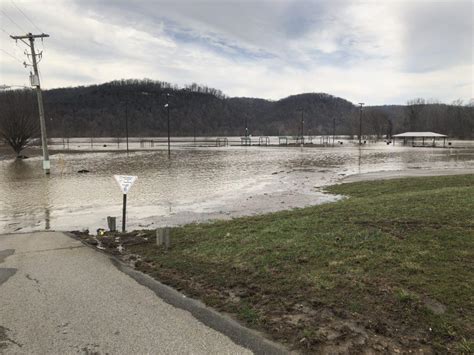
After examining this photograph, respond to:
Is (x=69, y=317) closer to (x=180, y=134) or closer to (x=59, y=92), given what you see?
(x=180, y=134)

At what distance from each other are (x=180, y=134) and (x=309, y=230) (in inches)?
6343

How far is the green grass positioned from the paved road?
0.60 m

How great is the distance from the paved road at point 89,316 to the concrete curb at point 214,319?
3.6 inches

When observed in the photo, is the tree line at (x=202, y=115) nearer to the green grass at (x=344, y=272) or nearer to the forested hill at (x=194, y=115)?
the forested hill at (x=194, y=115)

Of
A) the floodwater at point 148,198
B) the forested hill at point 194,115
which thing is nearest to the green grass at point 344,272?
the floodwater at point 148,198

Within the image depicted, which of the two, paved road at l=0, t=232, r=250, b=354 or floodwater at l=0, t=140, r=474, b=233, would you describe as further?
floodwater at l=0, t=140, r=474, b=233

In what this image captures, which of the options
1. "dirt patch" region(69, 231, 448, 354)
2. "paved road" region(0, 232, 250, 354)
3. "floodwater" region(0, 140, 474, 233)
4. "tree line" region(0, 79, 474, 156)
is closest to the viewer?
"dirt patch" region(69, 231, 448, 354)

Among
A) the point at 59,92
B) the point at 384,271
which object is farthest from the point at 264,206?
the point at 59,92

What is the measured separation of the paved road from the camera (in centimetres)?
399

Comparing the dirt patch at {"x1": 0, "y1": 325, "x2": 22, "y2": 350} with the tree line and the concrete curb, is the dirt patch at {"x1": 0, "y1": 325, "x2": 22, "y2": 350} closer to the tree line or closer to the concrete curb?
the concrete curb

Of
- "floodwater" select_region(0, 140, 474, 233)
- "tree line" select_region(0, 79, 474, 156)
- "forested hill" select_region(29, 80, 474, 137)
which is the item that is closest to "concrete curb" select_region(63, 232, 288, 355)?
"floodwater" select_region(0, 140, 474, 233)

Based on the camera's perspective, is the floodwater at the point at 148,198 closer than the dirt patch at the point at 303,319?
No

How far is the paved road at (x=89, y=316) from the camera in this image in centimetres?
399

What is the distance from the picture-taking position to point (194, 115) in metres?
186
